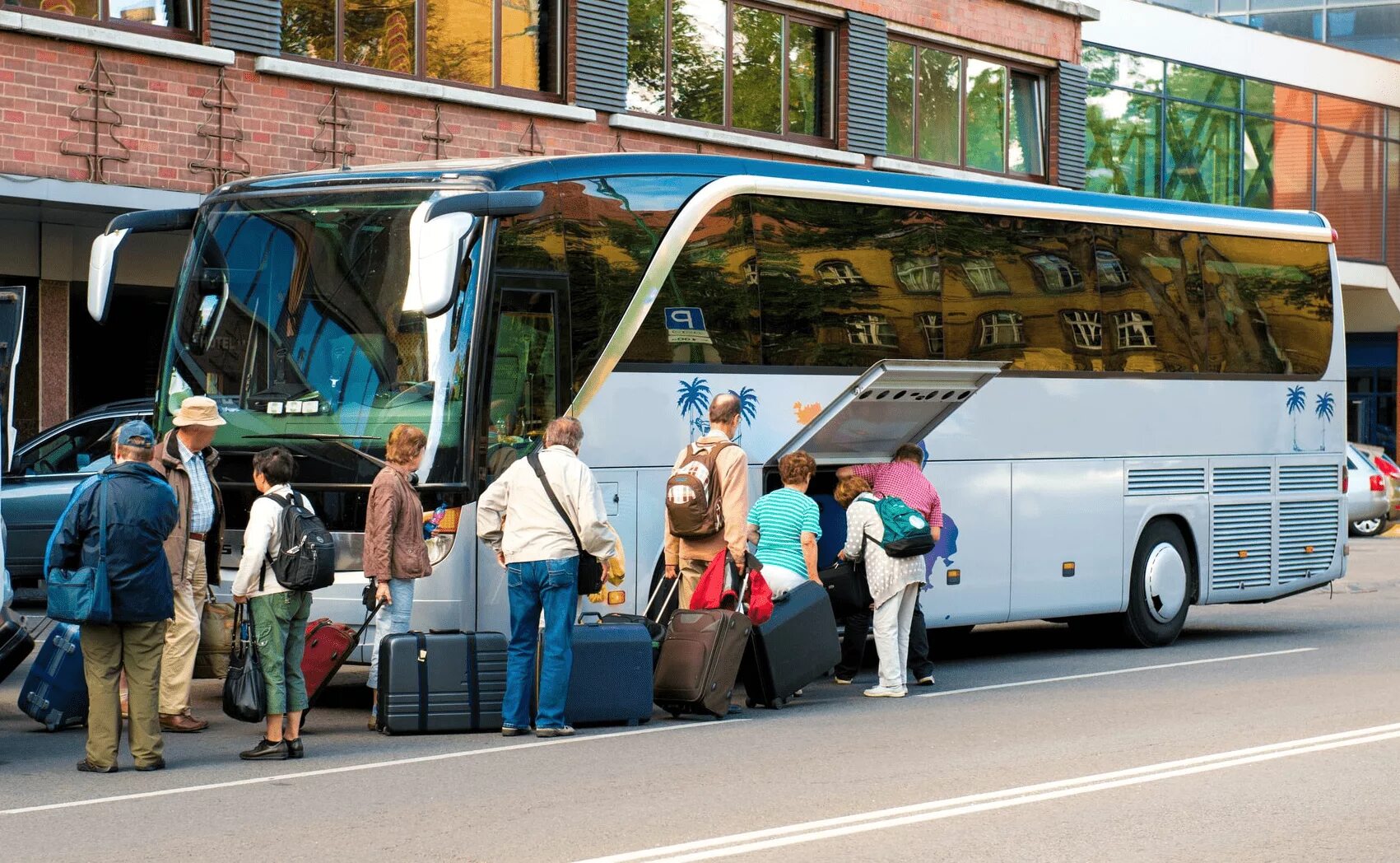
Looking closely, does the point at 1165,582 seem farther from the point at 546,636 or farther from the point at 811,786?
the point at 811,786

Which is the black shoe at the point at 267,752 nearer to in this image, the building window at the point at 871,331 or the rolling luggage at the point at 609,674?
the rolling luggage at the point at 609,674

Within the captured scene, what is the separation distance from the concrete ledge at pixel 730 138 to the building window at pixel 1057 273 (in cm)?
847

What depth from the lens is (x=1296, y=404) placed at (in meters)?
16.9

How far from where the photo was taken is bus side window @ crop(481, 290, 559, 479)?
11.3m

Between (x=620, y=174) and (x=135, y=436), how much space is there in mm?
3853

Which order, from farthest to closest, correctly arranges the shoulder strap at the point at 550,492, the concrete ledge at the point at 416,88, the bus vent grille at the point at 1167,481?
the concrete ledge at the point at 416,88 < the bus vent grille at the point at 1167,481 < the shoulder strap at the point at 550,492

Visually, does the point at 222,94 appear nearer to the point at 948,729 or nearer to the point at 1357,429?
the point at 948,729

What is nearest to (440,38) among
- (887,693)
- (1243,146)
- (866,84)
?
(866,84)

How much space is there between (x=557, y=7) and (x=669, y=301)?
10617mm

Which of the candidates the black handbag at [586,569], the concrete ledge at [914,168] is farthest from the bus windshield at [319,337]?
the concrete ledge at [914,168]

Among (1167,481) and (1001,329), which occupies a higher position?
(1001,329)

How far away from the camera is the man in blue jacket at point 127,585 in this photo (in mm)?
9250

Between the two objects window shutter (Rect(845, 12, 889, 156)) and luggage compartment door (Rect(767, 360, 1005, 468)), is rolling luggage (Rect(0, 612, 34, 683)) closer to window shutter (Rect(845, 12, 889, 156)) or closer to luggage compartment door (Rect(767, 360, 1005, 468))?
luggage compartment door (Rect(767, 360, 1005, 468))

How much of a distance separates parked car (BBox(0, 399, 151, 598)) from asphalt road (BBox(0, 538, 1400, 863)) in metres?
3.45
